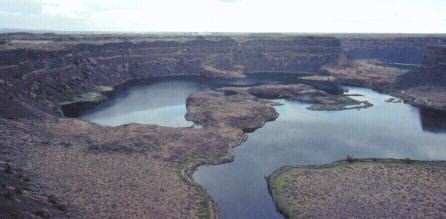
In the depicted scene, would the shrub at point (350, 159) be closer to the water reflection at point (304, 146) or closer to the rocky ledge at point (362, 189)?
the rocky ledge at point (362, 189)

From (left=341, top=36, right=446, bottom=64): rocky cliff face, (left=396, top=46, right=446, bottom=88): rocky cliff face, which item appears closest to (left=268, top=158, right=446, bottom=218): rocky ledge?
(left=396, top=46, right=446, bottom=88): rocky cliff face

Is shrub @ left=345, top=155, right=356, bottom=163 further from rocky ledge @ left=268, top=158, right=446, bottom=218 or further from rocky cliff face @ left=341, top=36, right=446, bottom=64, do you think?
rocky cliff face @ left=341, top=36, right=446, bottom=64

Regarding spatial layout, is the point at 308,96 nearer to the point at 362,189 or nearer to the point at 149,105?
the point at 149,105

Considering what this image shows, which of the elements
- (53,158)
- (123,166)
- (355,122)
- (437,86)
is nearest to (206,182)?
(123,166)

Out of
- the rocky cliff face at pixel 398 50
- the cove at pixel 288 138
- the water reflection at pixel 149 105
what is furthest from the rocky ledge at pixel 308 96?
the rocky cliff face at pixel 398 50

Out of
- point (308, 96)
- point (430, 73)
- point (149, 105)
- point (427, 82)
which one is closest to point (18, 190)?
point (149, 105)

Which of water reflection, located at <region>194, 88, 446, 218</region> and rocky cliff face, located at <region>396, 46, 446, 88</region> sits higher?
rocky cliff face, located at <region>396, 46, 446, 88</region>
